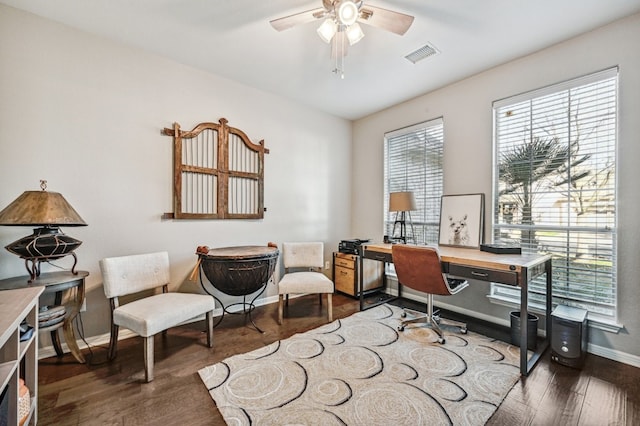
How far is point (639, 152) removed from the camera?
6.87ft

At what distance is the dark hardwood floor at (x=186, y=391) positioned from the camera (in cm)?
155

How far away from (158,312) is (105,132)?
1717 millimetres

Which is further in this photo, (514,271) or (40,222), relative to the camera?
(514,271)

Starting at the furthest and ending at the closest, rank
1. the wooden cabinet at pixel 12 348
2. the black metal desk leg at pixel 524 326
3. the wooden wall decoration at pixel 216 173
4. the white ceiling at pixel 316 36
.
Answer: the wooden wall decoration at pixel 216 173
the white ceiling at pixel 316 36
the black metal desk leg at pixel 524 326
the wooden cabinet at pixel 12 348

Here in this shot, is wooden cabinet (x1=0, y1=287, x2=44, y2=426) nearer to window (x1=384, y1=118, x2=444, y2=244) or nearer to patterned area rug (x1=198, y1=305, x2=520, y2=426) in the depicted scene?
patterned area rug (x1=198, y1=305, x2=520, y2=426)

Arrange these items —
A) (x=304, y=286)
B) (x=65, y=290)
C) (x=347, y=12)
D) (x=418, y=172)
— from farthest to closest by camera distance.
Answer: (x=418, y=172) → (x=304, y=286) → (x=65, y=290) → (x=347, y=12)

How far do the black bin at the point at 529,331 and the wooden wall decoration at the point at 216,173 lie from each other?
288cm

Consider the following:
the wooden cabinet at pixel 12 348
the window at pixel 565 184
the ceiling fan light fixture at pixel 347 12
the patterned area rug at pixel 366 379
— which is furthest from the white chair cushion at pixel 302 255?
the ceiling fan light fixture at pixel 347 12

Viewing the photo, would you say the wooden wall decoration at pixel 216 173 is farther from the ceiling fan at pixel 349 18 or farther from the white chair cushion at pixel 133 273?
the ceiling fan at pixel 349 18

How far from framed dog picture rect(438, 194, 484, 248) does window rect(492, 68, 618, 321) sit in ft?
0.55

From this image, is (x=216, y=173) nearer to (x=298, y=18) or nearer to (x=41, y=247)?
(x=41, y=247)

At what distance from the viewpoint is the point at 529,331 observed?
2336mm

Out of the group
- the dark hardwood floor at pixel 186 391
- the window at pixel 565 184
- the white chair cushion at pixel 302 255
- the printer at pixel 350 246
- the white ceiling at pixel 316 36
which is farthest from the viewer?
the printer at pixel 350 246

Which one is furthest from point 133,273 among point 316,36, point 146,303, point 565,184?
point 565,184
